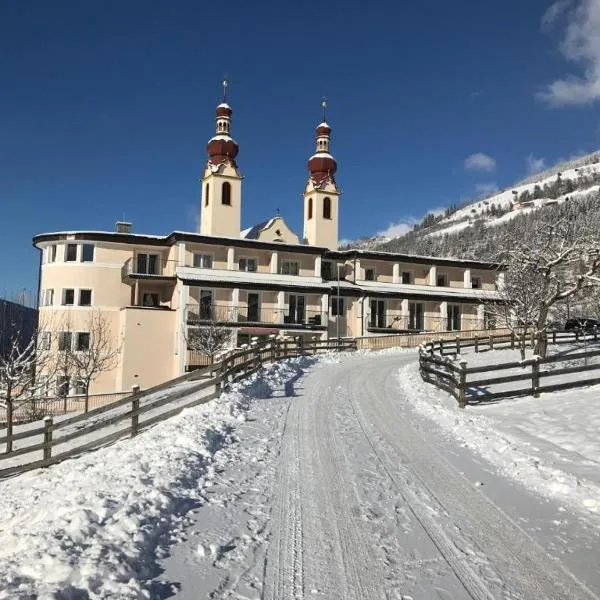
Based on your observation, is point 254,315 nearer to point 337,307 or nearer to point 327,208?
point 337,307

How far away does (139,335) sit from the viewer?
128 ft

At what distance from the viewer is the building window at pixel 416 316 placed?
48719mm

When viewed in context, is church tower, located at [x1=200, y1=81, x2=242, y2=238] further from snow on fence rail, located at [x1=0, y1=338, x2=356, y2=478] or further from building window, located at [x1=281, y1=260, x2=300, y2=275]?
snow on fence rail, located at [x1=0, y1=338, x2=356, y2=478]

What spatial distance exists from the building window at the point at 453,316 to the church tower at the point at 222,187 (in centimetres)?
2026

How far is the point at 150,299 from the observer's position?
42938 millimetres

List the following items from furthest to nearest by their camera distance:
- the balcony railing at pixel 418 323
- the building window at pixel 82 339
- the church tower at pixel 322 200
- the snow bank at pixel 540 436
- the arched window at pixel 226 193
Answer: the church tower at pixel 322 200
the arched window at pixel 226 193
the balcony railing at pixel 418 323
the building window at pixel 82 339
the snow bank at pixel 540 436

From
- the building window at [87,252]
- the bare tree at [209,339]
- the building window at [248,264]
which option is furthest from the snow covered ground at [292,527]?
the building window at [248,264]

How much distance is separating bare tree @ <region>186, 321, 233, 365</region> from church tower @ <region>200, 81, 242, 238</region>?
13027 millimetres

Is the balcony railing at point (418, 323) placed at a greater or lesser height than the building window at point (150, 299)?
lesser

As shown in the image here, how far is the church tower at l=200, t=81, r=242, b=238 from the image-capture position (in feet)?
162

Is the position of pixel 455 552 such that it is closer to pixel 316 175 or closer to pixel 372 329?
pixel 372 329

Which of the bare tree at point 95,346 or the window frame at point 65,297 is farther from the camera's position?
the window frame at point 65,297

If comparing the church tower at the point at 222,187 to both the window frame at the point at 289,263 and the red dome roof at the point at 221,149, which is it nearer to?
the red dome roof at the point at 221,149

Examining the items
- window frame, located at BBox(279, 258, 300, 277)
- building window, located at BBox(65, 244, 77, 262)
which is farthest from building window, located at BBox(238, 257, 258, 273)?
building window, located at BBox(65, 244, 77, 262)
